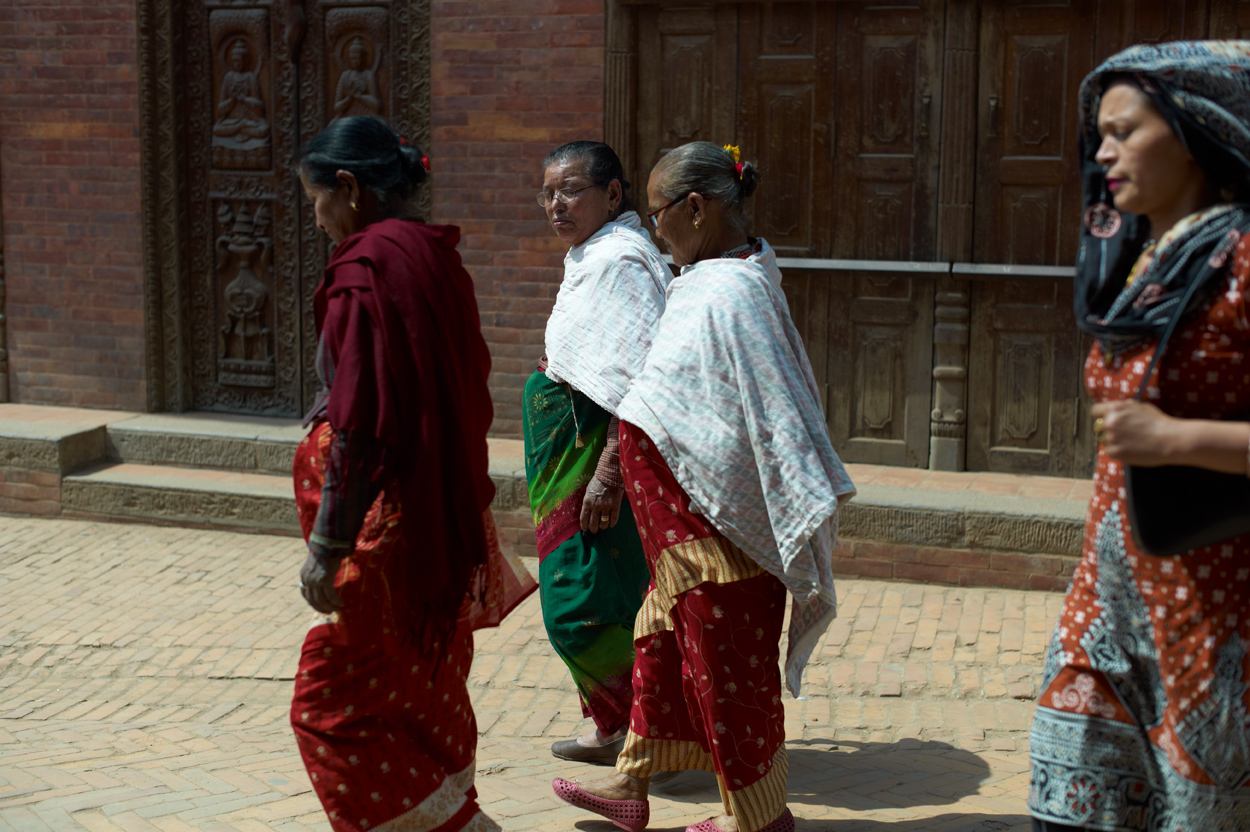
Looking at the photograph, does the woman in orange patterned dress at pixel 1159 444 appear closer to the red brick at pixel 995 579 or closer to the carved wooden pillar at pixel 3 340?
the red brick at pixel 995 579

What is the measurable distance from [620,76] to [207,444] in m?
3.13

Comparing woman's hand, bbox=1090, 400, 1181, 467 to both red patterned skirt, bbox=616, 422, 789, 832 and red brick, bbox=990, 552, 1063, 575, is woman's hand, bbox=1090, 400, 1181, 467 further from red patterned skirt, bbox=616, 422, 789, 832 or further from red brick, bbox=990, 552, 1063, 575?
red brick, bbox=990, 552, 1063, 575

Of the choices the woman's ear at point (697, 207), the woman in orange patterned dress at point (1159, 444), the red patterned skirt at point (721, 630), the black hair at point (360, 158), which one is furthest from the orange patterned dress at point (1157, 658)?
the black hair at point (360, 158)

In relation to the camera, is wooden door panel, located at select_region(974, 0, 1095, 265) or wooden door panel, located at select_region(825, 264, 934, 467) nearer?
wooden door panel, located at select_region(974, 0, 1095, 265)

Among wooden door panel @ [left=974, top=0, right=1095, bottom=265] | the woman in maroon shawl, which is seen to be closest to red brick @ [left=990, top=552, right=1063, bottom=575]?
wooden door panel @ [left=974, top=0, right=1095, bottom=265]

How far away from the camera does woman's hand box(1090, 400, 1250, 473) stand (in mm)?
2223

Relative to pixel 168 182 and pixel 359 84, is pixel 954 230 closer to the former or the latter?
pixel 359 84

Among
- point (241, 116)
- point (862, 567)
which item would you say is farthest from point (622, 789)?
point (241, 116)

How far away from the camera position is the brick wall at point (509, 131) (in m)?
7.15

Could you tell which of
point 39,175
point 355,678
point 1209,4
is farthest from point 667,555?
point 39,175

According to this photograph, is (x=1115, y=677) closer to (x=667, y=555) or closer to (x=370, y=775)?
(x=667, y=555)

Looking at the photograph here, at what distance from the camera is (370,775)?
Answer: 3033 mm

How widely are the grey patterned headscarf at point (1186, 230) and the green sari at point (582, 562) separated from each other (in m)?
1.89

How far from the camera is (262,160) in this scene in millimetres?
8055
